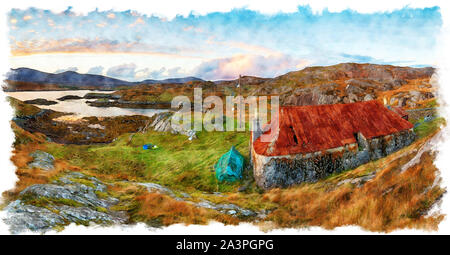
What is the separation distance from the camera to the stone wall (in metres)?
10.1

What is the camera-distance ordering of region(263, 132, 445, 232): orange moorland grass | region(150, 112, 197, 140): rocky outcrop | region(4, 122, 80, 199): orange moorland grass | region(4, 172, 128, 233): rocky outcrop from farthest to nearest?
region(150, 112, 197, 140): rocky outcrop, region(4, 122, 80, 199): orange moorland grass, region(263, 132, 445, 232): orange moorland grass, region(4, 172, 128, 233): rocky outcrop

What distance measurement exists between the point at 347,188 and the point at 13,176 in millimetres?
11315

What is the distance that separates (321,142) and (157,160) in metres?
10.3

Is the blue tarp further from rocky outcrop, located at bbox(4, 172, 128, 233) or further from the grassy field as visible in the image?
rocky outcrop, located at bbox(4, 172, 128, 233)

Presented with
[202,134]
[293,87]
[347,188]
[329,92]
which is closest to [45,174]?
[347,188]

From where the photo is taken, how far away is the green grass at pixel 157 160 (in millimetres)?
11195

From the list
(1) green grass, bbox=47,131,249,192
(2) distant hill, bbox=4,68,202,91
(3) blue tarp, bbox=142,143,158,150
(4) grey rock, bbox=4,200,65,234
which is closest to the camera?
(4) grey rock, bbox=4,200,65,234

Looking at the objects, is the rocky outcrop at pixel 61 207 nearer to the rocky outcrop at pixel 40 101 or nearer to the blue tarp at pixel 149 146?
the rocky outcrop at pixel 40 101

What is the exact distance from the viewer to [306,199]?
8242mm

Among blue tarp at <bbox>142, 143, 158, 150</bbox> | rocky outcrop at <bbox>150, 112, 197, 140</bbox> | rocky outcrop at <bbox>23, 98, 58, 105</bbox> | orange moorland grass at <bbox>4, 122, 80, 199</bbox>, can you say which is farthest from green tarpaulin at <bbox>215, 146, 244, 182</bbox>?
rocky outcrop at <bbox>23, 98, 58, 105</bbox>

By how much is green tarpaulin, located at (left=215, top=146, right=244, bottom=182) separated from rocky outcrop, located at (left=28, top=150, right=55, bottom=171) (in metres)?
8.10

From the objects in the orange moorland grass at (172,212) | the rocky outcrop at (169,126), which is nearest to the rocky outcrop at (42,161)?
the orange moorland grass at (172,212)

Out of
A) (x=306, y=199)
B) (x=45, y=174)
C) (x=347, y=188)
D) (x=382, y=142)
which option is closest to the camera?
(x=45, y=174)

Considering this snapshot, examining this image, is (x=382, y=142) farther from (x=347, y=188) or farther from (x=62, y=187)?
(x=62, y=187)
